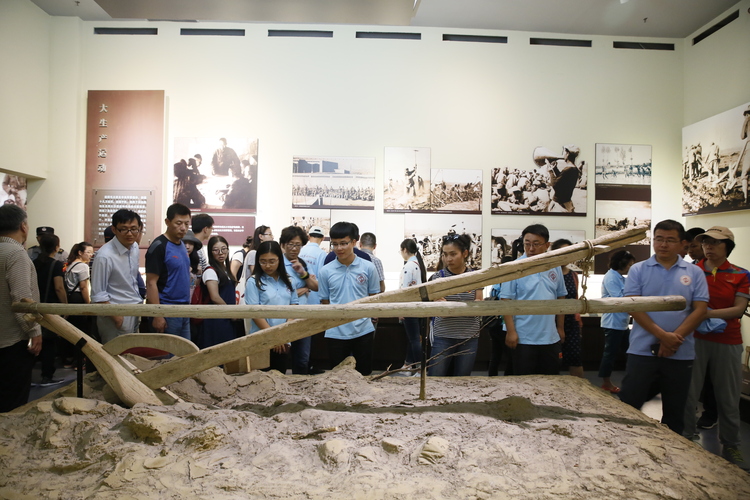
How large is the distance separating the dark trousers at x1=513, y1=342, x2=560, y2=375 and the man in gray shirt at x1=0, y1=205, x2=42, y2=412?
354cm

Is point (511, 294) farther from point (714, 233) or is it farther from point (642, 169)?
point (642, 169)

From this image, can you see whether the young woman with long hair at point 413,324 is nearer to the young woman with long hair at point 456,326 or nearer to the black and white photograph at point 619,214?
the young woman with long hair at point 456,326

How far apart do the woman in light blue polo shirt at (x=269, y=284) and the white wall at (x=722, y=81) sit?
5751mm

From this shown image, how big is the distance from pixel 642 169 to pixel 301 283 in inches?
224

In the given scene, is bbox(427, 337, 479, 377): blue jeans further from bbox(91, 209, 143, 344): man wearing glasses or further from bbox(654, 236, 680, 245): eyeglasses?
bbox(91, 209, 143, 344): man wearing glasses

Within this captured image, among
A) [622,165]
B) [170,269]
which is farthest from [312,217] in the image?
[622,165]

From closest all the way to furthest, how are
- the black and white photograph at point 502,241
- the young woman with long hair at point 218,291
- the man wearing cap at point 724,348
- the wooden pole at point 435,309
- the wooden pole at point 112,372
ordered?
1. the wooden pole at point 435,309
2. the wooden pole at point 112,372
3. the man wearing cap at point 724,348
4. the young woman with long hair at point 218,291
5. the black and white photograph at point 502,241

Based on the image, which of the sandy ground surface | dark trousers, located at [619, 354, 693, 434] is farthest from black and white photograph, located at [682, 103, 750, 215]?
the sandy ground surface

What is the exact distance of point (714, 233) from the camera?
3438 mm

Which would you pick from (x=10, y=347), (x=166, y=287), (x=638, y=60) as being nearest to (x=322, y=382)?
(x=166, y=287)

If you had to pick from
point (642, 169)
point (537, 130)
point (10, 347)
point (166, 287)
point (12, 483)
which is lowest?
point (12, 483)

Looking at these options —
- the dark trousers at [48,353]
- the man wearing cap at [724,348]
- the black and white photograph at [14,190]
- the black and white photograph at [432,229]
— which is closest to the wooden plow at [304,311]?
the man wearing cap at [724,348]

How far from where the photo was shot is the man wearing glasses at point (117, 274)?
348 centimetres

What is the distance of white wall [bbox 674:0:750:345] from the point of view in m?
5.68
